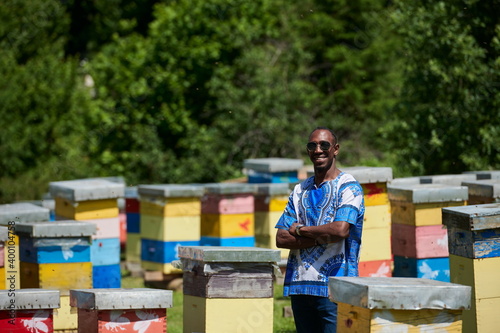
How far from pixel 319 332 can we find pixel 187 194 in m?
4.75

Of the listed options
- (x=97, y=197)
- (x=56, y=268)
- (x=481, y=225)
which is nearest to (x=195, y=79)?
(x=97, y=197)

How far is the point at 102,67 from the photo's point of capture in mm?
19156

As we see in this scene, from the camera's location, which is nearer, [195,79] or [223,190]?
[223,190]

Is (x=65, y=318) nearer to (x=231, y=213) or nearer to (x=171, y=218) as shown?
(x=171, y=218)

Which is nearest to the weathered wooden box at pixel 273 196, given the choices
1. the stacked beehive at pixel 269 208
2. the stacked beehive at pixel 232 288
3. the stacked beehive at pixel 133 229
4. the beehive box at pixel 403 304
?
the stacked beehive at pixel 269 208

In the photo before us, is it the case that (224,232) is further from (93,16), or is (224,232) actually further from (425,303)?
(93,16)

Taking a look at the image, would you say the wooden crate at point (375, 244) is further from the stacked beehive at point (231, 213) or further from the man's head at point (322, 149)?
the stacked beehive at point (231, 213)

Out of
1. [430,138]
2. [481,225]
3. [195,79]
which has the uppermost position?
[195,79]

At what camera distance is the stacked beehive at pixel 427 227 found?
6473 mm

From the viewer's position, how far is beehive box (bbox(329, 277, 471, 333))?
12.2 feet

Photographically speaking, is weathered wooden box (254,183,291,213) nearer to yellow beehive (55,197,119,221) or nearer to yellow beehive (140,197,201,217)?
yellow beehive (140,197,201,217)

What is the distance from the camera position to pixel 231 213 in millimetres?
9094

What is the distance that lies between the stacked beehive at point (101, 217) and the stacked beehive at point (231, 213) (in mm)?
1710

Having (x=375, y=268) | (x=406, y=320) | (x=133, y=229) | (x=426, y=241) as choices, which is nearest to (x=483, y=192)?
(x=426, y=241)
